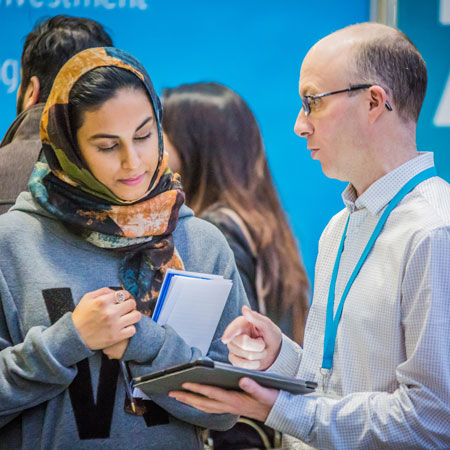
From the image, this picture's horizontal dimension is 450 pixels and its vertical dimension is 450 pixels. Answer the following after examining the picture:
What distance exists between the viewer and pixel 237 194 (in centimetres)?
316

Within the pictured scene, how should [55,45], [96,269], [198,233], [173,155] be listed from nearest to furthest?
[96,269] < [198,233] < [55,45] < [173,155]

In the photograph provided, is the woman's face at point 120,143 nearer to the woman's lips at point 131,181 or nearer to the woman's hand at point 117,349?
the woman's lips at point 131,181

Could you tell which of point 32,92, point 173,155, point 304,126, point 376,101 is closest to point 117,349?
point 304,126

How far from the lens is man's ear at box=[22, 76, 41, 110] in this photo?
2.57 meters

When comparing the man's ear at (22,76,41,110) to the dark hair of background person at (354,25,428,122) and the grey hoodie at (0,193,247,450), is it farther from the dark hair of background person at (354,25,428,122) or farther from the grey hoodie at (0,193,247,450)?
the dark hair of background person at (354,25,428,122)

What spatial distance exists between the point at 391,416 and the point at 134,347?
70cm

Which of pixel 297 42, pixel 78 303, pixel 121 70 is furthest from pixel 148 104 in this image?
pixel 297 42

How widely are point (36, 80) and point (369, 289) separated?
150 centimetres

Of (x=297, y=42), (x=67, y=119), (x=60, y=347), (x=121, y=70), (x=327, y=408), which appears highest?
(x=297, y=42)

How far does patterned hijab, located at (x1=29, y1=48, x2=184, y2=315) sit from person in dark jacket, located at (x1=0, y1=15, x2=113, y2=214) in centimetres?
24

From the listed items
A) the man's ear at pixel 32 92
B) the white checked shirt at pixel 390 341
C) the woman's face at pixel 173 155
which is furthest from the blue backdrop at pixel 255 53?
the white checked shirt at pixel 390 341

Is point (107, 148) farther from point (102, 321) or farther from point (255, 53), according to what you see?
point (255, 53)

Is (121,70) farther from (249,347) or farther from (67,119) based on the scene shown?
(249,347)

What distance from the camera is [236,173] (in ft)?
10.4
